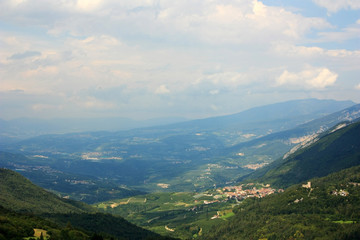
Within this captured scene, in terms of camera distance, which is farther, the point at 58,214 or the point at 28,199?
the point at 28,199

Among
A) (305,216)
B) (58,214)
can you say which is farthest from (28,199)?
(305,216)

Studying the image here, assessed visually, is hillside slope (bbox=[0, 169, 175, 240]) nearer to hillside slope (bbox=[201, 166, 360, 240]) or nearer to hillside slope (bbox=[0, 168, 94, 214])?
hillside slope (bbox=[0, 168, 94, 214])

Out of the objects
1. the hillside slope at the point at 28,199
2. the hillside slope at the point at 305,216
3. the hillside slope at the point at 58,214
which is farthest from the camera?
the hillside slope at the point at 28,199

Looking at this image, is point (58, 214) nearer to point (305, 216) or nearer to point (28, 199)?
point (28, 199)

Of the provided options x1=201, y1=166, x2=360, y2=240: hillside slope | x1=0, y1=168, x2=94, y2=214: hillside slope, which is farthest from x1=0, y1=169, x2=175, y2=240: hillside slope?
x1=201, y1=166, x2=360, y2=240: hillside slope

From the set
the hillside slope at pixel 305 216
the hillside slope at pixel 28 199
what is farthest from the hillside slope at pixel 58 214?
the hillside slope at pixel 305 216

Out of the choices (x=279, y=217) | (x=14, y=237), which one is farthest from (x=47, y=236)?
(x=279, y=217)

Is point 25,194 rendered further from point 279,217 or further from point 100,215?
point 279,217

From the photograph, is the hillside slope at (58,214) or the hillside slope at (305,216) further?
the hillside slope at (58,214)

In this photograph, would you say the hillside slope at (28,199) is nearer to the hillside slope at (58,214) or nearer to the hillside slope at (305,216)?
the hillside slope at (58,214)

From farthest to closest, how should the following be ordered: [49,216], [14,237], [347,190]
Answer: [347,190]
[49,216]
[14,237]

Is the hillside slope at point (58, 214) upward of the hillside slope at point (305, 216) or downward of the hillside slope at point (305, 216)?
upward
